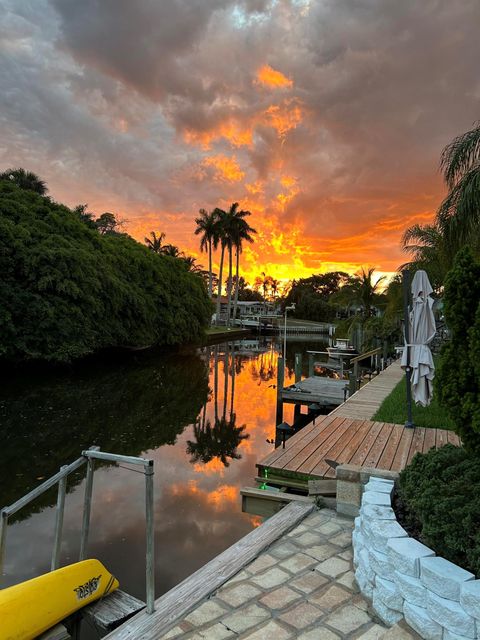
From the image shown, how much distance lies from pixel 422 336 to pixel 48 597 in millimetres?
5818

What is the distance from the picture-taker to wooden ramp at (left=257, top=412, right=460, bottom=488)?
5164 mm

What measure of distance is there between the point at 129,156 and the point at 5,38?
678 cm

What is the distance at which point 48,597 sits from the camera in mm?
2926

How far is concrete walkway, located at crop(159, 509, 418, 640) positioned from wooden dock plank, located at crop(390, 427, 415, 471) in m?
1.78

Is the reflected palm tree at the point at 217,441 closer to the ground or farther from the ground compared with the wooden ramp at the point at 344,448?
closer to the ground

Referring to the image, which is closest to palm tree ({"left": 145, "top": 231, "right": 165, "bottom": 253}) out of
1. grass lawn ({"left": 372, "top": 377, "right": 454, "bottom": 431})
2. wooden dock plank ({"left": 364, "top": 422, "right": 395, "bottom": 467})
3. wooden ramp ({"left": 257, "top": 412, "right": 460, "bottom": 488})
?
grass lawn ({"left": 372, "top": 377, "right": 454, "bottom": 431})

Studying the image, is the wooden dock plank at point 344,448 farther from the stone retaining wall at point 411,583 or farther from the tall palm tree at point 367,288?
the tall palm tree at point 367,288

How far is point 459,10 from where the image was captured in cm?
978

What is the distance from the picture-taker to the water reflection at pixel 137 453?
226 inches

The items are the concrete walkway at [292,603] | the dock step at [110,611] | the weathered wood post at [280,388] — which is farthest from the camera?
the weathered wood post at [280,388]

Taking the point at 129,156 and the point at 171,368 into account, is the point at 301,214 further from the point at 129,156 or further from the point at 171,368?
the point at 171,368

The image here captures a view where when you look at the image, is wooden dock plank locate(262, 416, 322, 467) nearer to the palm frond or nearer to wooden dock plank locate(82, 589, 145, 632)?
wooden dock plank locate(82, 589, 145, 632)

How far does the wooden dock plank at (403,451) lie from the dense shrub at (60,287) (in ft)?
54.5

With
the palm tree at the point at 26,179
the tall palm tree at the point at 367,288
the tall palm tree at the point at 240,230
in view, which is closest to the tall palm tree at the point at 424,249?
the tall palm tree at the point at 367,288
